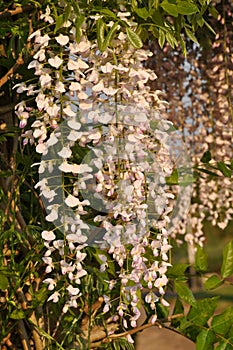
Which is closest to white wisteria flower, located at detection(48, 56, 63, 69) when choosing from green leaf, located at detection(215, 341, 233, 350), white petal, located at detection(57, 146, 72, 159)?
white petal, located at detection(57, 146, 72, 159)

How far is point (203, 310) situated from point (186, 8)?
534mm

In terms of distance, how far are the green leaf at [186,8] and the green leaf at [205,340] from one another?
1.80 feet

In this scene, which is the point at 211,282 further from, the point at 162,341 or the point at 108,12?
the point at 162,341

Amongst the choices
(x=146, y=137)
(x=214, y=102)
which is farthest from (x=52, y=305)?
(x=214, y=102)

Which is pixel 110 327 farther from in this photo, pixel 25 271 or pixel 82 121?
pixel 82 121

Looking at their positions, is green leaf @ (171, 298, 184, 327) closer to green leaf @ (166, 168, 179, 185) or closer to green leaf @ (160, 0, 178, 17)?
green leaf @ (166, 168, 179, 185)

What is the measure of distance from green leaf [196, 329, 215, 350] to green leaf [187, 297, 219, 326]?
0.08 feet

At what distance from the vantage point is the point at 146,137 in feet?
3.42

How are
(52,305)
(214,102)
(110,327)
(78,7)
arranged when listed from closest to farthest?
(78,7) < (52,305) < (110,327) < (214,102)

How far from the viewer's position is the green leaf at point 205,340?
1.14 m

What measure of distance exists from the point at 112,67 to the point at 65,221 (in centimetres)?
23

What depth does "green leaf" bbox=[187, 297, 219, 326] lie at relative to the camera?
1180 millimetres

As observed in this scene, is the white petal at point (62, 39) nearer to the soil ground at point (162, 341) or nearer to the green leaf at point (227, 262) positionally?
the green leaf at point (227, 262)

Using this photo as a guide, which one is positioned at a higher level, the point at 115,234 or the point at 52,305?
the point at 115,234
